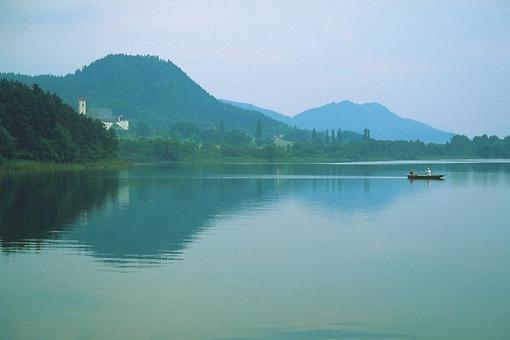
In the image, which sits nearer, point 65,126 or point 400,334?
point 400,334

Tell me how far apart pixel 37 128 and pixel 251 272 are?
266ft

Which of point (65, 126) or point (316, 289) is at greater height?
point (65, 126)

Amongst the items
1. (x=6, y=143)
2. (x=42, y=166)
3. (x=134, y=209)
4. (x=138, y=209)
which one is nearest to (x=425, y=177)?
(x=138, y=209)

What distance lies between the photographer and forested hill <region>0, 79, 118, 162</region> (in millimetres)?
91188

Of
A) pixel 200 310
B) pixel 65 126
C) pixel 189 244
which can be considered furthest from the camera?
pixel 65 126

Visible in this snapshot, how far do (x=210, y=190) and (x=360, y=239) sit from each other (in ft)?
103

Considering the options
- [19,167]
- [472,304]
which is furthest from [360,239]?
[19,167]

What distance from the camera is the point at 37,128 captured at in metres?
96.5

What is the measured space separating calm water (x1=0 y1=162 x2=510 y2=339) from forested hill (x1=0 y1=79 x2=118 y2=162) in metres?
51.1

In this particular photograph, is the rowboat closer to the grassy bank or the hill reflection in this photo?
the hill reflection

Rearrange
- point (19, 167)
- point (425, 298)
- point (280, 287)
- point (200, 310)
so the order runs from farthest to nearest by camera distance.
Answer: point (19, 167), point (280, 287), point (425, 298), point (200, 310)

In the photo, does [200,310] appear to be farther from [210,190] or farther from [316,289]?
[210,190]

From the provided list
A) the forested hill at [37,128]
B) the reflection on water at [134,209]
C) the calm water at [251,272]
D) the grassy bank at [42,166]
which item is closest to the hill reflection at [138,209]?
the reflection on water at [134,209]

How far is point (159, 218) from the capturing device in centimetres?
3753
